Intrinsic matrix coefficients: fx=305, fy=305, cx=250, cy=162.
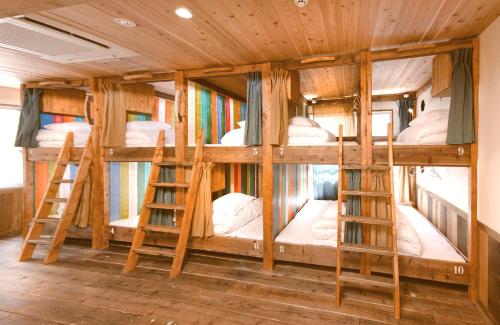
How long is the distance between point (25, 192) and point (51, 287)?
2324 millimetres

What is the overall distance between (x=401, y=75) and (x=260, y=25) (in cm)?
270

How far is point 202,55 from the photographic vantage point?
332 centimetres

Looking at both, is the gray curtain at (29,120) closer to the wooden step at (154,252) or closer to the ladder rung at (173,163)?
the ladder rung at (173,163)

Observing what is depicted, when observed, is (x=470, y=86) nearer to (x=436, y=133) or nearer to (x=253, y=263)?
(x=436, y=133)

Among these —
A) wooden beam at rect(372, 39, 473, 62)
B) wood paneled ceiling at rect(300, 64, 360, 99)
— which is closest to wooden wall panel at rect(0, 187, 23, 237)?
wood paneled ceiling at rect(300, 64, 360, 99)

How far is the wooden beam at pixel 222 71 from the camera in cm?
358

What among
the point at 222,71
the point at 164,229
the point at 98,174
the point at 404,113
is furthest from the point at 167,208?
the point at 404,113

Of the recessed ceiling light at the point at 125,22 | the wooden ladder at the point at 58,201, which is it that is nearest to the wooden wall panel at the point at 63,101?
the wooden ladder at the point at 58,201

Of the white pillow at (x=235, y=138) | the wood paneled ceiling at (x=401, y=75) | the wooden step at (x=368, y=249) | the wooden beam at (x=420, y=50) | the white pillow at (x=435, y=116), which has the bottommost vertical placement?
the wooden step at (x=368, y=249)

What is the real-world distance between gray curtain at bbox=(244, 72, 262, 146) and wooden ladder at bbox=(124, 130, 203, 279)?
2.06 ft

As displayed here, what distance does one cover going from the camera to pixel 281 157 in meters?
3.51

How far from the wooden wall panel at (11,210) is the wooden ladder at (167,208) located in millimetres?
2699

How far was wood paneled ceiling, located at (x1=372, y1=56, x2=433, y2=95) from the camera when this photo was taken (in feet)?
12.3

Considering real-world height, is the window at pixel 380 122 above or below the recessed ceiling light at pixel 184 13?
below
